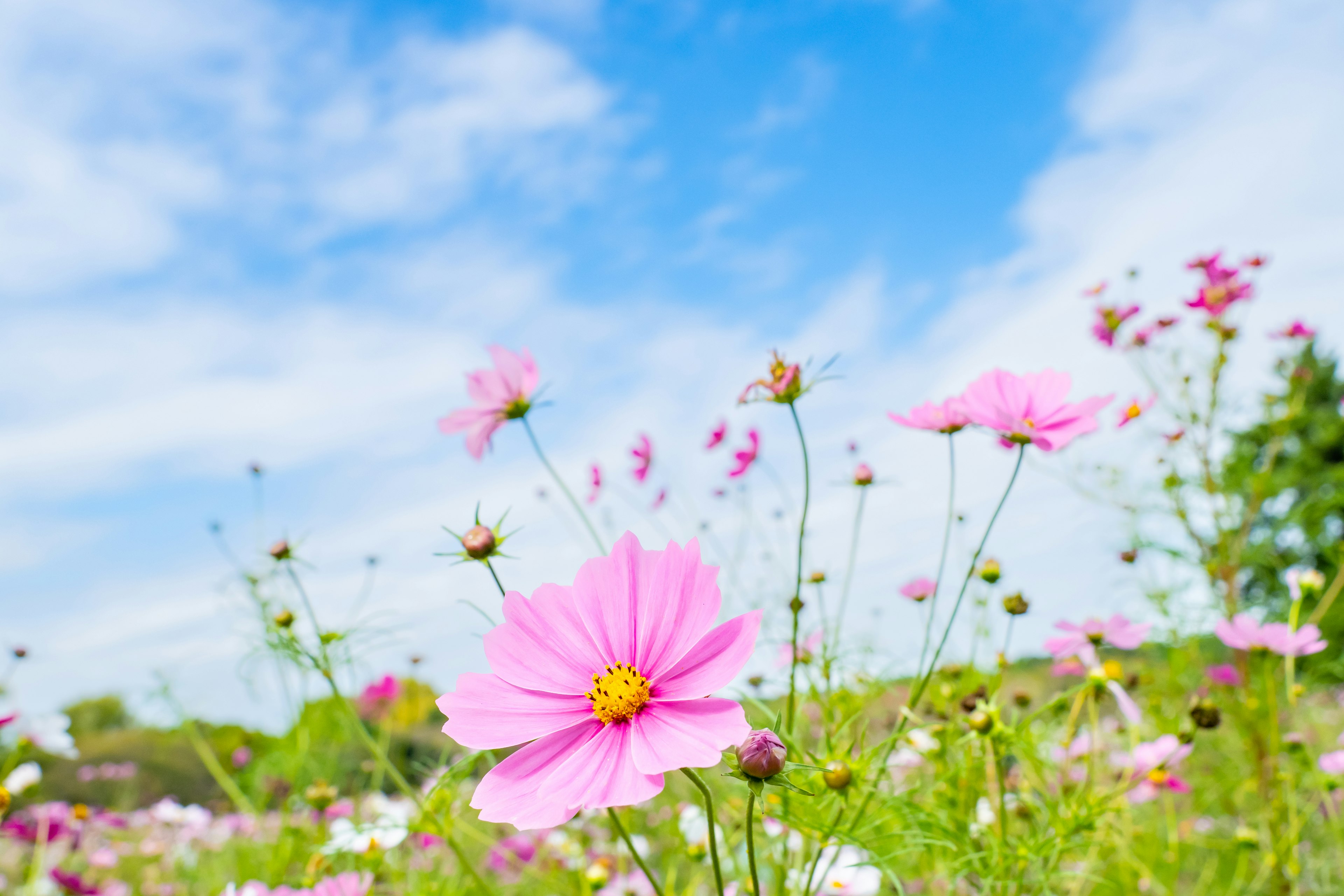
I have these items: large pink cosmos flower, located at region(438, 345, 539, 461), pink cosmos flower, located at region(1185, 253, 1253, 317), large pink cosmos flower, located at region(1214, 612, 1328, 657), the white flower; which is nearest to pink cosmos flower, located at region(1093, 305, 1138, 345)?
pink cosmos flower, located at region(1185, 253, 1253, 317)

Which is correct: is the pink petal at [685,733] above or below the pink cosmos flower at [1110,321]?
below

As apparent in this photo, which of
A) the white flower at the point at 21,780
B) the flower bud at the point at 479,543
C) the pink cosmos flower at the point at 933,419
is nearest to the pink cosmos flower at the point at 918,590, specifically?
the pink cosmos flower at the point at 933,419

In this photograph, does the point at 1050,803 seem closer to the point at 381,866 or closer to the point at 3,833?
the point at 381,866

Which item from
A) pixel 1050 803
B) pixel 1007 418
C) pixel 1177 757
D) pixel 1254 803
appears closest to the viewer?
pixel 1007 418

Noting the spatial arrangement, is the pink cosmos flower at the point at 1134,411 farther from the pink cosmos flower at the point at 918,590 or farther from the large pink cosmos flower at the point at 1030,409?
the pink cosmos flower at the point at 918,590

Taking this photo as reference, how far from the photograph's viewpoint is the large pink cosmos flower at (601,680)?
55 cm

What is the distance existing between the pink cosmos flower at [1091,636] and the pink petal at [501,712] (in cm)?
95

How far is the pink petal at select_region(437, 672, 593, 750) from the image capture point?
22.5 inches

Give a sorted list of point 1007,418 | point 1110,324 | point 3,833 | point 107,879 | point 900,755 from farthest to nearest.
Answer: point 107,879, point 1110,324, point 900,755, point 3,833, point 1007,418

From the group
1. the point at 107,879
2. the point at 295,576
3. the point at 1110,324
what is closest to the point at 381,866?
the point at 295,576

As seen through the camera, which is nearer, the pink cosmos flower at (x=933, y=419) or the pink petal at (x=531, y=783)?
the pink petal at (x=531, y=783)

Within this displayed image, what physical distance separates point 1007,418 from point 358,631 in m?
0.96

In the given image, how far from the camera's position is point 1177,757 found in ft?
4.38

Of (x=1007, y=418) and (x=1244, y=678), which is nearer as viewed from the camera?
(x=1007, y=418)
